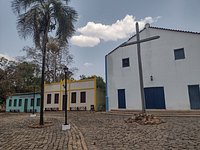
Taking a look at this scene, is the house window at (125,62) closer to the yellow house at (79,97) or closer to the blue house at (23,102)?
the yellow house at (79,97)

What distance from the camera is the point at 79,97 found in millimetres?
20844

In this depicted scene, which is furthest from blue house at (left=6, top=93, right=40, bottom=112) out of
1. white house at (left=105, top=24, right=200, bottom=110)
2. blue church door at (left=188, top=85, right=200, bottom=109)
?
blue church door at (left=188, top=85, right=200, bottom=109)

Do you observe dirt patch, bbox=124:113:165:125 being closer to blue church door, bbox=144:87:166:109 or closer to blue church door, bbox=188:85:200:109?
blue church door, bbox=144:87:166:109

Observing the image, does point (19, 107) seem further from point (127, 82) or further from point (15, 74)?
point (127, 82)

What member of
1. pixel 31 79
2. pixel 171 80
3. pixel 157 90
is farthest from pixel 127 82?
pixel 31 79

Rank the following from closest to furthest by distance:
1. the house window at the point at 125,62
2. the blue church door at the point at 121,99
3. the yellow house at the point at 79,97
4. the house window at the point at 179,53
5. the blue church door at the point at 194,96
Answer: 1. the blue church door at the point at 194,96
2. the house window at the point at 179,53
3. the blue church door at the point at 121,99
4. the house window at the point at 125,62
5. the yellow house at the point at 79,97

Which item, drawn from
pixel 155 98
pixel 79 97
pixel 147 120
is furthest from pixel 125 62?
pixel 147 120

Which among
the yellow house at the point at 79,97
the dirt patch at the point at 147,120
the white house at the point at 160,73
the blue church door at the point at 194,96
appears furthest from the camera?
the yellow house at the point at 79,97

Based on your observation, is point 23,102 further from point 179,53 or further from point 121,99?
point 179,53

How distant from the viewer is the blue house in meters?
25.0

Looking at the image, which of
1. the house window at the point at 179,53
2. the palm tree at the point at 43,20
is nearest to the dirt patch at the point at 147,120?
the palm tree at the point at 43,20

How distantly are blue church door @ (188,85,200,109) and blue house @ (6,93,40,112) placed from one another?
20.3 meters

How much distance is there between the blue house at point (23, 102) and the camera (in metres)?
25.0

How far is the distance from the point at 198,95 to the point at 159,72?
353 centimetres
